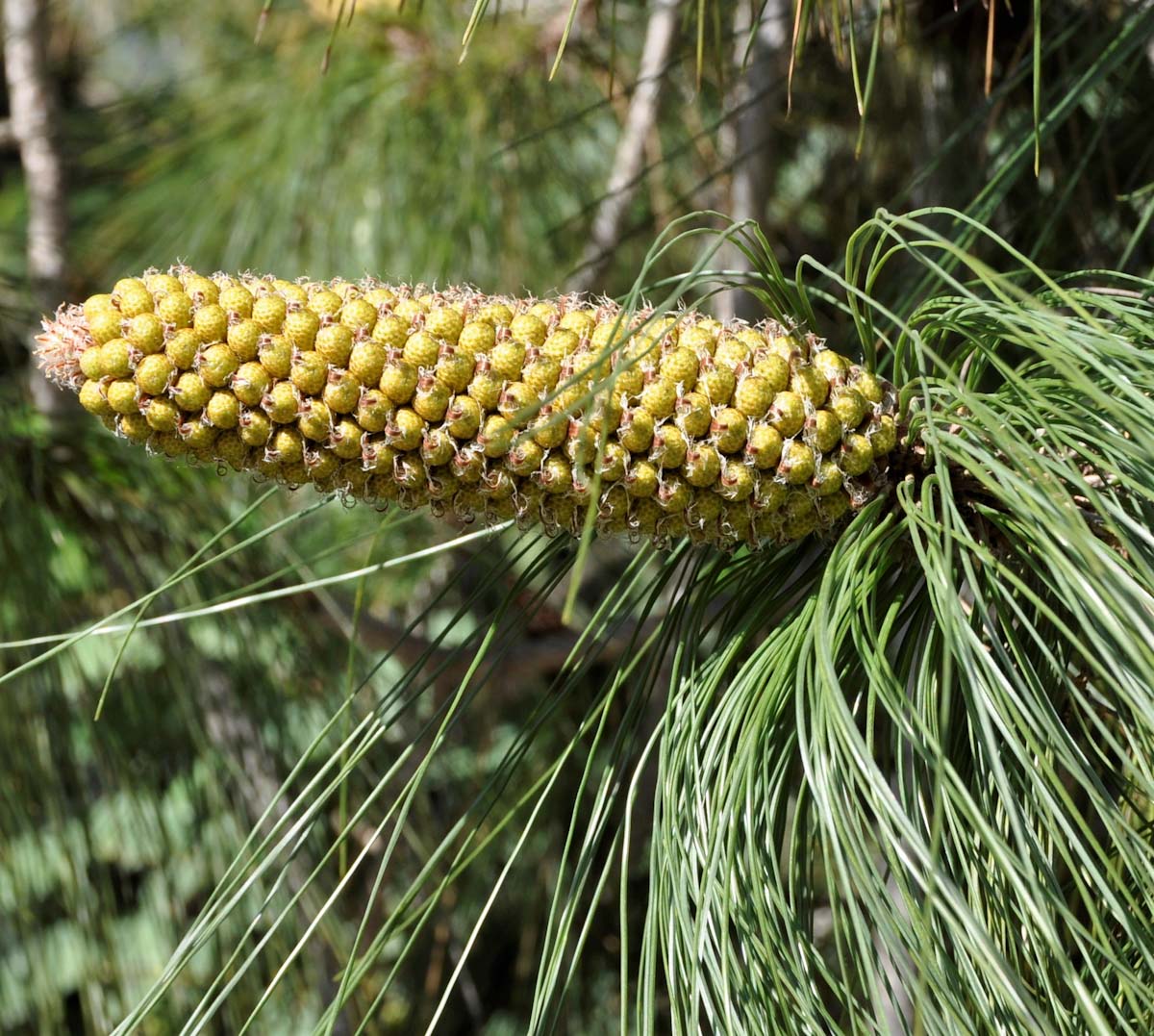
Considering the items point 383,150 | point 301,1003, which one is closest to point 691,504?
point 301,1003

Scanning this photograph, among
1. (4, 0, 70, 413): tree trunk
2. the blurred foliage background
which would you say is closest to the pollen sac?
the blurred foliage background

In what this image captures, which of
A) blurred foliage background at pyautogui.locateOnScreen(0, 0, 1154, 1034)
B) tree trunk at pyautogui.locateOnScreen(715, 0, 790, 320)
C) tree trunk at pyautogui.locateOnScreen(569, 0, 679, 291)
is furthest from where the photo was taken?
tree trunk at pyautogui.locateOnScreen(569, 0, 679, 291)

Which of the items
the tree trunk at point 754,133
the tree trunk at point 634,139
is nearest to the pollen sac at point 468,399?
the tree trunk at point 754,133

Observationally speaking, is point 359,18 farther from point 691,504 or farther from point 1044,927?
point 1044,927

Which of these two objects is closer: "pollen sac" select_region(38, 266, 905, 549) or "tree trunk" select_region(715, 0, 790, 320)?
"pollen sac" select_region(38, 266, 905, 549)

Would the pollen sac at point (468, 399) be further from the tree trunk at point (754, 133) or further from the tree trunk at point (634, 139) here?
the tree trunk at point (634, 139)

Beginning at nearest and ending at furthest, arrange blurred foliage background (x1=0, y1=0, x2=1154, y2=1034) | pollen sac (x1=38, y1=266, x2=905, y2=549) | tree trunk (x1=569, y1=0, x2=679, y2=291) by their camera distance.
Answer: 1. pollen sac (x1=38, y1=266, x2=905, y2=549)
2. blurred foliage background (x1=0, y1=0, x2=1154, y2=1034)
3. tree trunk (x1=569, y1=0, x2=679, y2=291)

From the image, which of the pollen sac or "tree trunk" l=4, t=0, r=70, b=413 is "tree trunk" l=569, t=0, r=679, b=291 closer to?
"tree trunk" l=4, t=0, r=70, b=413
